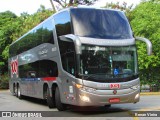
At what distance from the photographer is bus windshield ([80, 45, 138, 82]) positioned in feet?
45.5

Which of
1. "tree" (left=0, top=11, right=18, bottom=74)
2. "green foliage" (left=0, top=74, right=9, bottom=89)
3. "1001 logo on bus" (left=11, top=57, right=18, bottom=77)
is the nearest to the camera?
"1001 logo on bus" (left=11, top=57, right=18, bottom=77)

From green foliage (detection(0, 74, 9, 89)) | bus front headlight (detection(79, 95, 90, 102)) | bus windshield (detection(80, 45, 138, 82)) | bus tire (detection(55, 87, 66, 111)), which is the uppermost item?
bus windshield (detection(80, 45, 138, 82))

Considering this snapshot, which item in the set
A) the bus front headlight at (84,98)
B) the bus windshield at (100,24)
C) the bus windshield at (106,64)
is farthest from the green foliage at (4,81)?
the bus front headlight at (84,98)

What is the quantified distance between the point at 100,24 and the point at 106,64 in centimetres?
162

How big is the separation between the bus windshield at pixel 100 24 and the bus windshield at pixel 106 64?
55cm

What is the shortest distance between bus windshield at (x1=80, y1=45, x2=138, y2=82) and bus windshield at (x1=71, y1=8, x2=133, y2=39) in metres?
0.55

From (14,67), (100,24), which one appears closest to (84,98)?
(100,24)

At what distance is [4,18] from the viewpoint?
5831 cm

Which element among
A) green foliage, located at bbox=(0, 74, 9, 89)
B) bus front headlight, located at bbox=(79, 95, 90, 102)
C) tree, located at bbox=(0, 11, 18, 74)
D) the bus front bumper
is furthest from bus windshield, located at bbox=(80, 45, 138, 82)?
green foliage, located at bbox=(0, 74, 9, 89)

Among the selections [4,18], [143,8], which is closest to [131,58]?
[143,8]

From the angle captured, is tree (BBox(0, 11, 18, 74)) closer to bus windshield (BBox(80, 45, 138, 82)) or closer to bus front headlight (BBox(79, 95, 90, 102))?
bus windshield (BBox(80, 45, 138, 82))

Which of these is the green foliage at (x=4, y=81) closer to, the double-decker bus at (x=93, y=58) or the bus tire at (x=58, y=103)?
the double-decker bus at (x=93, y=58)

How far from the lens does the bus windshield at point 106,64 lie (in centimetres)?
1386

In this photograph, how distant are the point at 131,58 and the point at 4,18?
46148 mm
